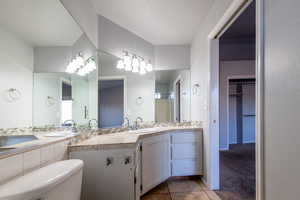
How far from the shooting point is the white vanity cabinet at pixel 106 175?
5.11ft

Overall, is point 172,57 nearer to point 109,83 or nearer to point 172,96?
point 172,96

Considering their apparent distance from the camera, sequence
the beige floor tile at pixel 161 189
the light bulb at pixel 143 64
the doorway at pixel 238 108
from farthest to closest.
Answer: the light bulb at pixel 143 64 → the doorway at pixel 238 108 → the beige floor tile at pixel 161 189

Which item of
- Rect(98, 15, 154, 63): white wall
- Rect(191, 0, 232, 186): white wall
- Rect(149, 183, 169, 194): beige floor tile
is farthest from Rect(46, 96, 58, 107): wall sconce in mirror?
Rect(191, 0, 232, 186): white wall

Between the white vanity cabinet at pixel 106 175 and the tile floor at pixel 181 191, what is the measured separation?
2.43ft

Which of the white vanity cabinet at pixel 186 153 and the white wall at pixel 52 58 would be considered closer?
the white wall at pixel 52 58

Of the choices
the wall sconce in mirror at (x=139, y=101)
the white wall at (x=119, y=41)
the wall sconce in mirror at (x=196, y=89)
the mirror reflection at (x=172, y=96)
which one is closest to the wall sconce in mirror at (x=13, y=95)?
the white wall at (x=119, y=41)

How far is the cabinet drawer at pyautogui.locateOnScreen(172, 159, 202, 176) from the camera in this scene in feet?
8.70

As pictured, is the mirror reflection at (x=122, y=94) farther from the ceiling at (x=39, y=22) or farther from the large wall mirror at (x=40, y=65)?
the ceiling at (x=39, y=22)

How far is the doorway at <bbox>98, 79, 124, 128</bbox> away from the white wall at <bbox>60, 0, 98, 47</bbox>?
2.01 feet

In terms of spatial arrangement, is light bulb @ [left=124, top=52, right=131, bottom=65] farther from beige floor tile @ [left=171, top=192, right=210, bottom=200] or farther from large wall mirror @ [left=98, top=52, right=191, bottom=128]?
beige floor tile @ [left=171, top=192, right=210, bottom=200]

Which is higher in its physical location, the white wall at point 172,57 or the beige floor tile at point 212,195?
the white wall at point 172,57

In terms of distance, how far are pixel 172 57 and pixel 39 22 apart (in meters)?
2.38

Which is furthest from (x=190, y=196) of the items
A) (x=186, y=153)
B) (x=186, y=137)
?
(x=186, y=137)

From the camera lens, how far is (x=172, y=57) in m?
3.29
